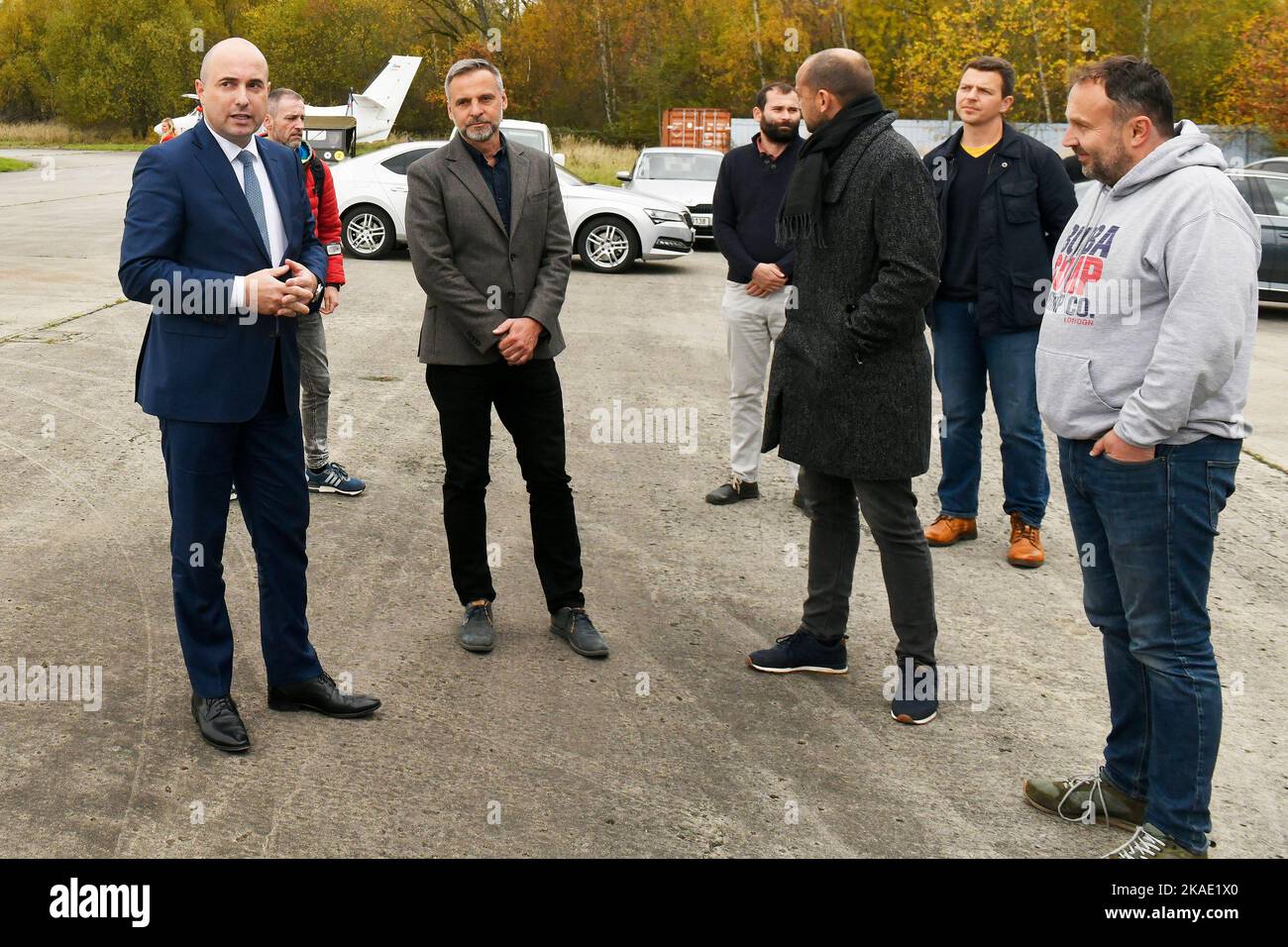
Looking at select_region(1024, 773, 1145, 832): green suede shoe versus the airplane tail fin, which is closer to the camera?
select_region(1024, 773, 1145, 832): green suede shoe

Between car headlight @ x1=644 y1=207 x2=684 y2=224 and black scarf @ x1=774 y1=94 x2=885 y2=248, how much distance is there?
511 inches

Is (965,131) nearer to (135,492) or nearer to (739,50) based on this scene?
(135,492)

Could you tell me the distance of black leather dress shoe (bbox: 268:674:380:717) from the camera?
13.8 feet

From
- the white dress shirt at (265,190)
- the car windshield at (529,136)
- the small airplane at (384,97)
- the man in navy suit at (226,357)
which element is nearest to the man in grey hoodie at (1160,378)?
the man in navy suit at (226,357)

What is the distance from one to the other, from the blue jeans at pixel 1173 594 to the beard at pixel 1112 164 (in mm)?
753

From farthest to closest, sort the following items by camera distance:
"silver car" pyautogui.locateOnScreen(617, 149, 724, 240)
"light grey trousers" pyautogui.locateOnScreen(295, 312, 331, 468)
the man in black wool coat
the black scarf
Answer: "silver car" pyautogui.locateOnScreen(617, 149, 724, 240) → "light grey trousers" pyautogui.locateOnScreen(295, 312, 331, 468) → the black scarf → the man in black wool coat

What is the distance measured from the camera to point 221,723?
395cm

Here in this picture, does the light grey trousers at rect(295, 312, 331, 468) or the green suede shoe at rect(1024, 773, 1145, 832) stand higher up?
the light grey trousers at rect(295, 312, 331, 468)

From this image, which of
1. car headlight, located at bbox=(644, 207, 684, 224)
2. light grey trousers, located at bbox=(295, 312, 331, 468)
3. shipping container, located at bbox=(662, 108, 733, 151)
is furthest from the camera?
shipping container, located at bbox=(662, 108, 733, 151)

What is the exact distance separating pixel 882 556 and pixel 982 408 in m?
2.04

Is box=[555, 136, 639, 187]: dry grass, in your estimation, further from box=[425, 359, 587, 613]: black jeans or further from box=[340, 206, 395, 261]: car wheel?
box=[425, 359, 587, 613]: black jeans

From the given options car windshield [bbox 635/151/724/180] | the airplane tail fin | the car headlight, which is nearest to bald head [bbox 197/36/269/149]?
the car headlight
